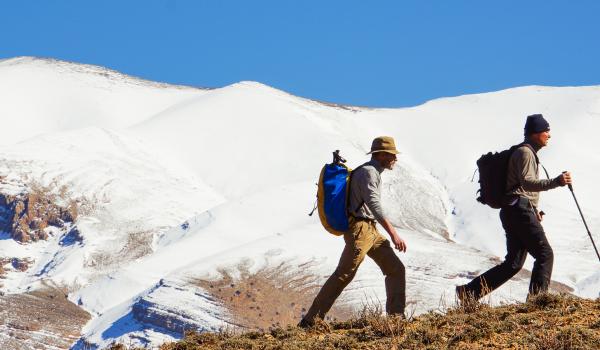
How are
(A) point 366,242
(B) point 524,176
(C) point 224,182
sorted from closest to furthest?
(A) point 366,242 → (B) point 524,176 → (C) point 224,182

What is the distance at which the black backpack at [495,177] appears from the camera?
1165 centimetres

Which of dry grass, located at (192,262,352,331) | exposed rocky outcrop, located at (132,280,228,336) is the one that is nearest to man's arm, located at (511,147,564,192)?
dry grass, located at (192,262,352,331)

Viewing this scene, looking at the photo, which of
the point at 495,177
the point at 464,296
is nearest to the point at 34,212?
the point at 495,177

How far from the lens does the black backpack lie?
1165 cm

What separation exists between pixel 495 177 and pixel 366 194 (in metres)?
1.52

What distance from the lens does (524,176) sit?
11508 millimetres

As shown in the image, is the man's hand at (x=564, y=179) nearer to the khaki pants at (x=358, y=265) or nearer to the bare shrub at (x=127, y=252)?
the khaki pants at (x=358, y=265)

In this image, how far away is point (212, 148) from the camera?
325ft

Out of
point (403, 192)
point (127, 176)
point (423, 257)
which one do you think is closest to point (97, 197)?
point (127, 176)

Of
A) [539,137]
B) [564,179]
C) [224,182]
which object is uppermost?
[224,182]

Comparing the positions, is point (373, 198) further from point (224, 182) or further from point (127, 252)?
point (224, 182)

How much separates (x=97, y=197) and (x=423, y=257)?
95.2 feet

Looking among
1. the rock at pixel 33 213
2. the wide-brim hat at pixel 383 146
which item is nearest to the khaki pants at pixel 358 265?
the wide-brim hat at pixel 383 146

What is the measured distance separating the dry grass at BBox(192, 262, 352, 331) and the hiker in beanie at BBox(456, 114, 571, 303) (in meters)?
42.6
